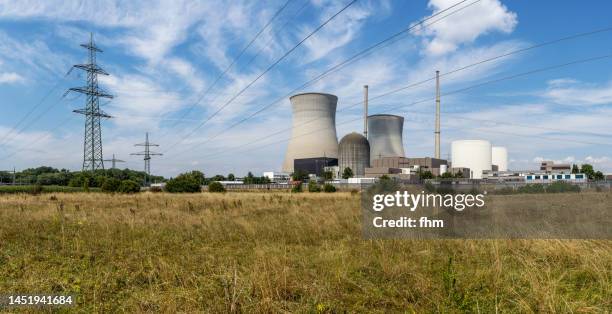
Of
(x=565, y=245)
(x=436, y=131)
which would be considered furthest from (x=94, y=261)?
(x=436, y=131)

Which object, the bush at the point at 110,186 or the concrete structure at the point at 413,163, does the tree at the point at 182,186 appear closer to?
the bush at the point at 110,186

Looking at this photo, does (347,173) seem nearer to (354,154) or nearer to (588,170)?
(354,154)

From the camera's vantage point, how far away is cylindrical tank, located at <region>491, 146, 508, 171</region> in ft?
409

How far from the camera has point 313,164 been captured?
96438 millimetres

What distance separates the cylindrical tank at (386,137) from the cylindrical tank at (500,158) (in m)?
43.4

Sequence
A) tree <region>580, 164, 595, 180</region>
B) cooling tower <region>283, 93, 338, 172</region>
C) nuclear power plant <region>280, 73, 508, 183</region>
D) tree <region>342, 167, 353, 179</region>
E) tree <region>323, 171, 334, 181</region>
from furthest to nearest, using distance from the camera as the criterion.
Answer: tree <region>580, 164, 595, 180</region> < tree <region>342, 167, 353, 179</region> < tree <region>323, 171, 334, 181</region> < nuclear power plant <region>280, 73, 508, 183</region> < cooling tower <region>283, 93, 338, 172</region>

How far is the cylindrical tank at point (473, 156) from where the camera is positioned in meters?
102

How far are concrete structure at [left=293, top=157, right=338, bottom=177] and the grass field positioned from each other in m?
86.7

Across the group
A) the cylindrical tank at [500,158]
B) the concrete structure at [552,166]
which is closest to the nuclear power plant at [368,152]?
the cylindrical tank at [500,158]

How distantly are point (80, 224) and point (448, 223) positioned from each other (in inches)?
385

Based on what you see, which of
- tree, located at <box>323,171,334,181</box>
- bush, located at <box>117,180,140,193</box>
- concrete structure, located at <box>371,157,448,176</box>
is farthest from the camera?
concrete structure, located at <box>371,157,448,176</box>

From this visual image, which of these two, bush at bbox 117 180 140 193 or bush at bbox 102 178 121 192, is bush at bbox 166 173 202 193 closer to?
bush at bbox 117 180 140 193

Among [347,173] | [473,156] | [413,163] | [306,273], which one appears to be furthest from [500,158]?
[306,273]

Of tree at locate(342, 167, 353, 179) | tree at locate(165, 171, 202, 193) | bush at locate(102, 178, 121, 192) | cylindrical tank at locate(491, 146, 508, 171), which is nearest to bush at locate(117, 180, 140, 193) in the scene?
bush at locate(102, 178, 121, 192)
